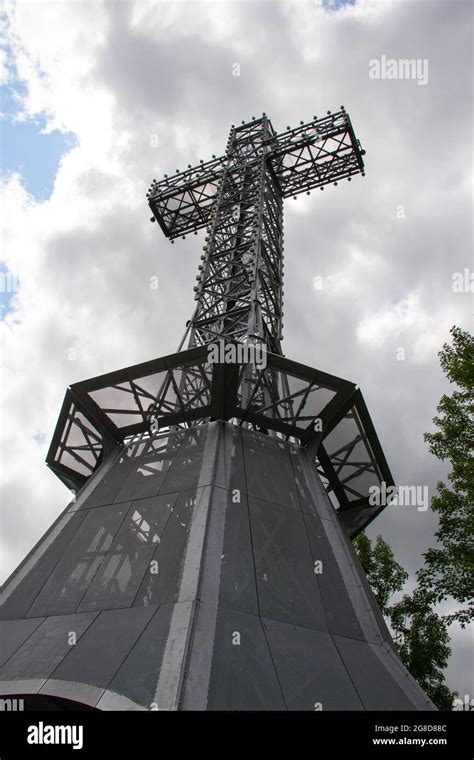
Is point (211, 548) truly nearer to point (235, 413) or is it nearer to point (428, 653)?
point (235, 413)

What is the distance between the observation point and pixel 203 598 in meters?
6.21

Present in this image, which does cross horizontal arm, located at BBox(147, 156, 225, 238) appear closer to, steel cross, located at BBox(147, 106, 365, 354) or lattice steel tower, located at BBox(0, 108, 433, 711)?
steel cross, located at BBox(147, 106, 365, 354)

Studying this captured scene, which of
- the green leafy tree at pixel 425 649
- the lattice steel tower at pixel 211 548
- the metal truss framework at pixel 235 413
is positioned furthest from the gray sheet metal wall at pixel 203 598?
the green leafy tree at pixel 425 649

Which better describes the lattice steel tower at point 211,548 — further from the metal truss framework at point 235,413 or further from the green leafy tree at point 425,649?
the green leafy tree at point 425,649

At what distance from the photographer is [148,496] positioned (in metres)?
8.66

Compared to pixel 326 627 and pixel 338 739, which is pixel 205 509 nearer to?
pixel 326 627

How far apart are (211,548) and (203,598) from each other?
0.86 m

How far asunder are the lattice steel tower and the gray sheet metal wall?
2cm

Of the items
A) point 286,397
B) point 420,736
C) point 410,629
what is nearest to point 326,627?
point 420,736

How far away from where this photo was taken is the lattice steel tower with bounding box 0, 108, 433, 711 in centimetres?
559

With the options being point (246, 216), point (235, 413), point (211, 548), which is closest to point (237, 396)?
point (235, 413)

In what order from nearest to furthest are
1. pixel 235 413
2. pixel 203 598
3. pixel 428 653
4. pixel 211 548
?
pixel 203 598
pixel 211 548
pixel 235 413
pixel 428 653

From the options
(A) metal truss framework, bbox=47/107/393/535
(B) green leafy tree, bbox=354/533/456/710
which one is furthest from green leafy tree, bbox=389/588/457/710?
(A) metal truss framework, bbox=47/107/393/535

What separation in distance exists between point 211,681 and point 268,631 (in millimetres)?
1197
